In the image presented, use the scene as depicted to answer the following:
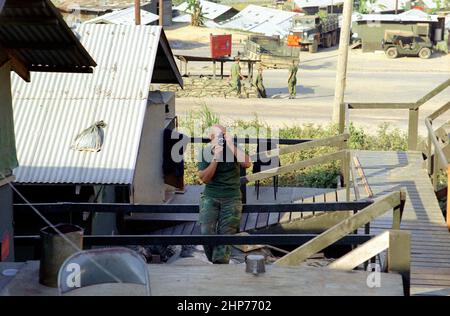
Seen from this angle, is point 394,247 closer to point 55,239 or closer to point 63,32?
point 55,239

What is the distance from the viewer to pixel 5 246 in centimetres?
735

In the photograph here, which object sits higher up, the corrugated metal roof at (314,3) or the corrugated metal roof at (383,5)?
the corrugated metal roof at (383,5)

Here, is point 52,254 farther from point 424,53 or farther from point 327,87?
point 424,53

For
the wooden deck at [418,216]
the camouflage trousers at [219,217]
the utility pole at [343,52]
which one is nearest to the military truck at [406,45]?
the utility pole at [343,52]

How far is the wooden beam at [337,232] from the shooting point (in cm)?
635

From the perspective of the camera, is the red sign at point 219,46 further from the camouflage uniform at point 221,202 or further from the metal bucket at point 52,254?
the metal bucket at point 52,254

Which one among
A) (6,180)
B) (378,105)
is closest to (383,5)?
(378,105)

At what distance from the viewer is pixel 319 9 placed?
238 feet

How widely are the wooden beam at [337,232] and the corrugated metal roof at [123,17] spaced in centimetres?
3673

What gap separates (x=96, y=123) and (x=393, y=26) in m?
41.0

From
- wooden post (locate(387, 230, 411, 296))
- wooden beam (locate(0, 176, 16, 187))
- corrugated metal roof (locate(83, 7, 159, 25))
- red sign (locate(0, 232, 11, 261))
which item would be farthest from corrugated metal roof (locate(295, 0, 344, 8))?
wooden post (locate(387, 230, 411, 296))

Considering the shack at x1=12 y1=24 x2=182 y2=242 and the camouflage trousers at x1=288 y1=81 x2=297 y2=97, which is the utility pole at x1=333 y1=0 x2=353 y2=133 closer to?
the shack at x1=12 y1=24 x2=182 y2=242

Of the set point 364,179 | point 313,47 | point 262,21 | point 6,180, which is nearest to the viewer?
point 6,180
